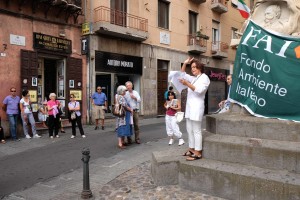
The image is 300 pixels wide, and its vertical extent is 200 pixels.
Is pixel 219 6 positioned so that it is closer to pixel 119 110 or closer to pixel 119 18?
pixel 119 18

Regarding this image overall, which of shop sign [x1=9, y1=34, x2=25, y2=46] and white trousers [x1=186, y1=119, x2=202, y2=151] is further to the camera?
shop sign [x1=9, y1=34, x2=25, y2=46]

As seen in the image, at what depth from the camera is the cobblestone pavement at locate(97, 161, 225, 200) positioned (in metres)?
5.11

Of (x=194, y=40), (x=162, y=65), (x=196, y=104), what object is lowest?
(x=196, y=104)

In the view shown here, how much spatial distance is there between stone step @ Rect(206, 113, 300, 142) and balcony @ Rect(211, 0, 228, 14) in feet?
60.0

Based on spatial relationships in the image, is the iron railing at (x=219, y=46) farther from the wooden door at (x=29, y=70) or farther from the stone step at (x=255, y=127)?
the stone step at (x=255, y=127)

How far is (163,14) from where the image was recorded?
1923 cm

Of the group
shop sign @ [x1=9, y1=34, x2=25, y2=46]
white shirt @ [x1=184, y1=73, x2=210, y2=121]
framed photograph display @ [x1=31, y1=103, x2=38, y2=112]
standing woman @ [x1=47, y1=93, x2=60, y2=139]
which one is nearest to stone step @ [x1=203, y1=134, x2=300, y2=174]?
white shirt @ [x1=184, y1=73, x2=210, y2=121]

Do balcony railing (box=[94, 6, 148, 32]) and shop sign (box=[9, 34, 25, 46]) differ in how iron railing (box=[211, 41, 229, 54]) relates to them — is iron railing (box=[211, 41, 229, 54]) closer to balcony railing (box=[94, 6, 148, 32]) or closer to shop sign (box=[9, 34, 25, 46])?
balcony railing (box=[94, 6, 148, 32])

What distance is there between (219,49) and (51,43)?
574 inches

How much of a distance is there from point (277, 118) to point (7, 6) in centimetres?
1040

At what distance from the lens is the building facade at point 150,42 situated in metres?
15.1

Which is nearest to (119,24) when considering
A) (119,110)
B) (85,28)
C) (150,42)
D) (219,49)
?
(85,28)

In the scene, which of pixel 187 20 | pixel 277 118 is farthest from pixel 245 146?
pixel 187 20

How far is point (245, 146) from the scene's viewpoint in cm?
512
